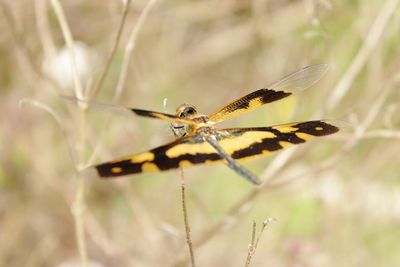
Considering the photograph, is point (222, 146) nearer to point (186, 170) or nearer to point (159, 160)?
point (159, 160)

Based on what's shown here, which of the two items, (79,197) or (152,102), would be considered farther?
(152,102)

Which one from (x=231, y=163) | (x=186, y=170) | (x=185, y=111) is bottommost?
(x=231, y=163)

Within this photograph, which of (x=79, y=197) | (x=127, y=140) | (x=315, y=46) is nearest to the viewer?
(x=79, y=197)

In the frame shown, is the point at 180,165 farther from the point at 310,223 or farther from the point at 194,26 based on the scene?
the point at 194,26

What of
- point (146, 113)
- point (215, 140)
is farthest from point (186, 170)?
point (146, 113)

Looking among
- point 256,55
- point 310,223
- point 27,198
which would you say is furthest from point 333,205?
point 27,198
